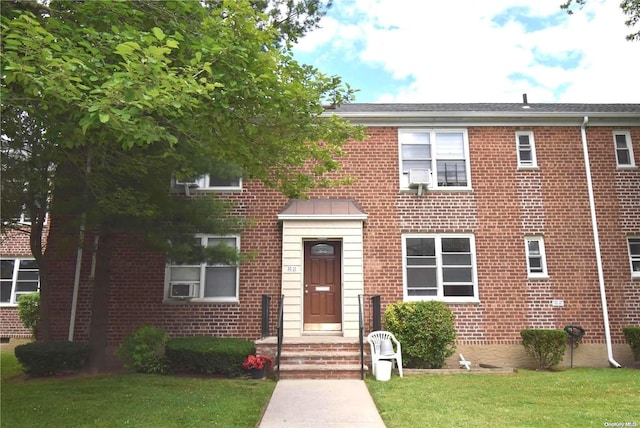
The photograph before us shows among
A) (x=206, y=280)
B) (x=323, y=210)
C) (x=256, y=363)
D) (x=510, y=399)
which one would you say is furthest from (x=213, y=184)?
(x=510, y=399)

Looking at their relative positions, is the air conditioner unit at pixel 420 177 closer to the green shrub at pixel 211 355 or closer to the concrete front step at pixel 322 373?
the concrete front step at pixel 322 373

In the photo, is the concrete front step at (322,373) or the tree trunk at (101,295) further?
the tree trunk at (101,295)

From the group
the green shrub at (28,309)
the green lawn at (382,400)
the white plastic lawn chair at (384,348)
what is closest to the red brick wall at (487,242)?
the white plastic lawn chair at (384,348)

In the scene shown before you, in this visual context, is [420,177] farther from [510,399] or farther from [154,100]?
[154,100]

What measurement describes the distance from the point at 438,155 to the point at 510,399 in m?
6.57

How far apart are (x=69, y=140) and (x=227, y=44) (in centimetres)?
239

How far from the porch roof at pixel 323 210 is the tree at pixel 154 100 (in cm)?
205

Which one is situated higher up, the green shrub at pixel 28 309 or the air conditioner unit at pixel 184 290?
the air conditioner unit at pixel 184 290

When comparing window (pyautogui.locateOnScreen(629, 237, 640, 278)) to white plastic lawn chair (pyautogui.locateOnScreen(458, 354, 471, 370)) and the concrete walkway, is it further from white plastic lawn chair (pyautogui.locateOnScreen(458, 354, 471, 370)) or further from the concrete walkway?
the concrete walkway

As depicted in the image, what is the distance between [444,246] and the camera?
11.5m

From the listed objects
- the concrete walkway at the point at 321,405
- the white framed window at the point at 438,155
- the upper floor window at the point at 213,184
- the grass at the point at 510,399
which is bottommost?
the concrete walkway at the point at 321,405

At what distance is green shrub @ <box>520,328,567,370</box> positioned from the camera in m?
10.3

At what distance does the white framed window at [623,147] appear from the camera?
1206 cm

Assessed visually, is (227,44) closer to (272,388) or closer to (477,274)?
(272,388)
